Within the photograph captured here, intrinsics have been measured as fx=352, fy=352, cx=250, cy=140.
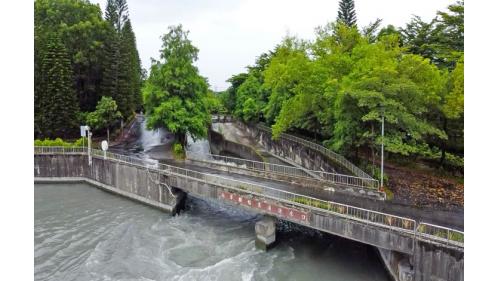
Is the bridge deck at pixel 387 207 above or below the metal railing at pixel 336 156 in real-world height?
below

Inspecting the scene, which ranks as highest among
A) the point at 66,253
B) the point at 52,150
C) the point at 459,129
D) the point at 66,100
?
the point at 66,100

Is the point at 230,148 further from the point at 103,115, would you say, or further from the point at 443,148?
the point at 443,148

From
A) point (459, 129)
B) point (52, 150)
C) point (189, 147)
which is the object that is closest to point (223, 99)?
point (189, 147)

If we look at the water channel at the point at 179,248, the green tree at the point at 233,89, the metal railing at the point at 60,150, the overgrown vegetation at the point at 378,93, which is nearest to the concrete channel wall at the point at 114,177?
the metal railing at the point at 60,150

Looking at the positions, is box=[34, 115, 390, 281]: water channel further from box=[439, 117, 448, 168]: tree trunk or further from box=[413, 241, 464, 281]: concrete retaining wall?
box=[439, 117, 448, 168]: tree trunk

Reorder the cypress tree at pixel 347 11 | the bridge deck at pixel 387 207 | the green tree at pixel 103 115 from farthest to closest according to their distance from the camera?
the cypress tree at pixel 347 11
the green tree at pixel 103 115
the bridge deck at pixel 387 207

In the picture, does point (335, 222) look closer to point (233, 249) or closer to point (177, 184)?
point (233, 249)

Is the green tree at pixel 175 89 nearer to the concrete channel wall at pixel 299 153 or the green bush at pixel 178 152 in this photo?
the green bush at pixel 178 152
